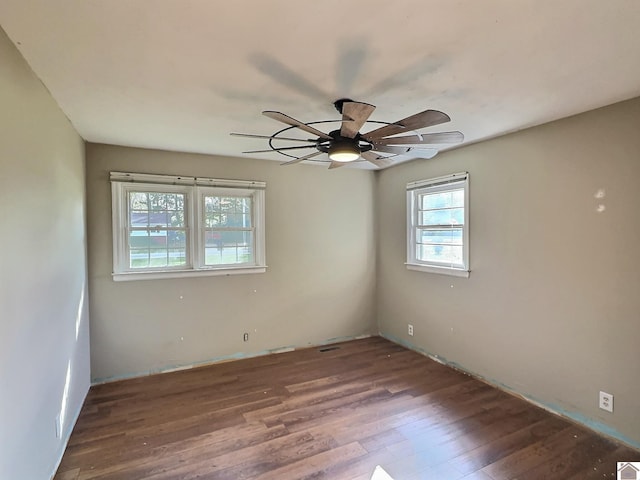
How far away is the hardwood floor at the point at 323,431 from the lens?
2117mm

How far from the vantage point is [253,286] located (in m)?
4.03

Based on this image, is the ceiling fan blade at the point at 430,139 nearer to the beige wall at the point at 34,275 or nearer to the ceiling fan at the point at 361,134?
the ceiling fan at the point at 361,134

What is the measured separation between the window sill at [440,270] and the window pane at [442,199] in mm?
710

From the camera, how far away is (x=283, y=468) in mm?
2121

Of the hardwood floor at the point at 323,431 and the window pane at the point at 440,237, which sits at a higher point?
the window pane at the point at 440,237

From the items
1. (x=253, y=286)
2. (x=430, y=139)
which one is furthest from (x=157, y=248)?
(x=430, y=139)

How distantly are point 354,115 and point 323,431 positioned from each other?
226 centimetres

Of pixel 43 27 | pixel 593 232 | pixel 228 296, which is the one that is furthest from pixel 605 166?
pixel 228 296

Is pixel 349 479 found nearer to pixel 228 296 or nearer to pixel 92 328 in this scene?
pixel 228 296

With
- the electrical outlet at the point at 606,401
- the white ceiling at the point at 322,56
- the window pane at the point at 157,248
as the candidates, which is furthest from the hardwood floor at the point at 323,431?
the white ceiling at the point at 322,56

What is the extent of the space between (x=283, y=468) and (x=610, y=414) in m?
2.39

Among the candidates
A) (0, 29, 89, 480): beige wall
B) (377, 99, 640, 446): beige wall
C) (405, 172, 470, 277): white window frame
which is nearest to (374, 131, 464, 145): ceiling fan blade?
(377, 99, 640, 446): beige wall

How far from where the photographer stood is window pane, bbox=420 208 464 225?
11.8 feet

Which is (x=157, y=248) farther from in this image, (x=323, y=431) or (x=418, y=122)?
(x=418, y=122)
